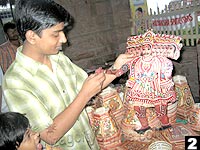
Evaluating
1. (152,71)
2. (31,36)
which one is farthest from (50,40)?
(152,71)

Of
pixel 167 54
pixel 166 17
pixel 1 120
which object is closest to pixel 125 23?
pixel 166 17

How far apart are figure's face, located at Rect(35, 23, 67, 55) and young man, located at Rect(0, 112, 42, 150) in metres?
0.31

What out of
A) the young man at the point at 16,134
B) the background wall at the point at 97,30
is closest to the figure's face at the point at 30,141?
the young man at the point at 16,134

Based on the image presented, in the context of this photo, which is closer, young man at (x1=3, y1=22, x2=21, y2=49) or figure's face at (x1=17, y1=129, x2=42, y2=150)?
figure's face at (x1=17, y1=129, x2=42, y2=150)

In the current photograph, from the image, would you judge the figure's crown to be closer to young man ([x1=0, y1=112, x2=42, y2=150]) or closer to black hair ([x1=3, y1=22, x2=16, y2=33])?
young man ([x1=0, y1=112, x2=42, y2=150])

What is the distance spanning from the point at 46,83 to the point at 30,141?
265 mm

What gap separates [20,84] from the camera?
3.43 feet

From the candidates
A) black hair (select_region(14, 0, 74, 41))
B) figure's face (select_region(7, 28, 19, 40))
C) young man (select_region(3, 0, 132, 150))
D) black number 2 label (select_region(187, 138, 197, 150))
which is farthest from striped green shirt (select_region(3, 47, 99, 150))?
figure's face (select_region(7, 28, 19, 40))

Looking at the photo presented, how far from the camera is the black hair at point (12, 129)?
0.91 meters

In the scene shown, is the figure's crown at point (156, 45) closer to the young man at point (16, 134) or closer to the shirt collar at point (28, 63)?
the shirt collar at point (28, 63)

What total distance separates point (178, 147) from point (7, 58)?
178 cm

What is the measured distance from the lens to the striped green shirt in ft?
3.37

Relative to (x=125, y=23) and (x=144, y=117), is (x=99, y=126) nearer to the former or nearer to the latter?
(x=144, y=117)

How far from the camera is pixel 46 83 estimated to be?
1.11 metres
